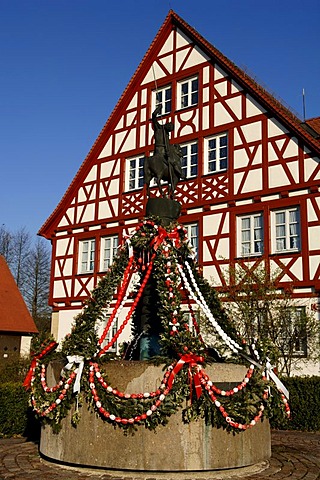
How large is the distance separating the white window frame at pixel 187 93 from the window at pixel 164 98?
1.77 ft

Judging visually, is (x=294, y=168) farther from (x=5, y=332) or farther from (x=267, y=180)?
(x=5, y=332)

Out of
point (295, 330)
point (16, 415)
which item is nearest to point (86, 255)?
point (295, 330)

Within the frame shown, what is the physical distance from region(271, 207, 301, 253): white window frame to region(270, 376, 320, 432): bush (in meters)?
5.05

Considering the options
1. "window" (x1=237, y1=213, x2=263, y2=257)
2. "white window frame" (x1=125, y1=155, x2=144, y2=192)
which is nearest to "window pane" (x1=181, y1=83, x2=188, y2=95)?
"white window frame" (x1=125, y1=155, x2=144, y2=192)

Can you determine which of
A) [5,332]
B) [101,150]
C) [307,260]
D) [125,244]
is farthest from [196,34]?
[5,332]

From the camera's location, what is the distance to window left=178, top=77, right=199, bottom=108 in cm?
2025

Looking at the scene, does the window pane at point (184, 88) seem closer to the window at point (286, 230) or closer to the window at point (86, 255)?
the window at point (286, 230)

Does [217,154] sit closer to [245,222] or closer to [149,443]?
[245,222]

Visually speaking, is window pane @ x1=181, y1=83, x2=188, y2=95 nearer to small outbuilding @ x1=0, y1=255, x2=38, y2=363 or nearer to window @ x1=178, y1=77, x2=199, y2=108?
window @ x1=178, y1=77, x2=199, y2=108

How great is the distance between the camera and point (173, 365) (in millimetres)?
6750

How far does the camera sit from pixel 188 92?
2050 centimetres

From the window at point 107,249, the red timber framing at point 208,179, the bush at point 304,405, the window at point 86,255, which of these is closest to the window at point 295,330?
the red timber framing at point 208,179

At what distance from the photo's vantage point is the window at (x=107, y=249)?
846 inches

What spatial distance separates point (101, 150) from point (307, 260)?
1046 cm
